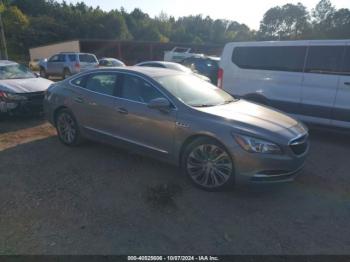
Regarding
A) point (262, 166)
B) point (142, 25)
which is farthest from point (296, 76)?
point (142, 25)

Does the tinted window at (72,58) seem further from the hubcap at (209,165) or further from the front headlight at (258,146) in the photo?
the front headlight at (258,146)

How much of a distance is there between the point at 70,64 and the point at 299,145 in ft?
56.4

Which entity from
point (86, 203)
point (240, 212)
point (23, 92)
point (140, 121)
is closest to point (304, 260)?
point (240, 212)

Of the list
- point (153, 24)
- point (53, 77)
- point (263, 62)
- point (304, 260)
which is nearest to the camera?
point (304, 260)

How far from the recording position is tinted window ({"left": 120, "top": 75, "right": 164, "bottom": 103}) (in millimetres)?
4453

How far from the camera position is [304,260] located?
278 cm

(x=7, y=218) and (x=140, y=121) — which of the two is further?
(x=140, y=121)

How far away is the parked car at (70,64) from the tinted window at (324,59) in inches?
564

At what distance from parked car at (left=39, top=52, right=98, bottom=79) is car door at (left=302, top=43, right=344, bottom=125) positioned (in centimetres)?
1432

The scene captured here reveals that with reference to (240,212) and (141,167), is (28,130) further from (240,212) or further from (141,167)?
(240,212)

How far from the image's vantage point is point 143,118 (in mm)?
4406

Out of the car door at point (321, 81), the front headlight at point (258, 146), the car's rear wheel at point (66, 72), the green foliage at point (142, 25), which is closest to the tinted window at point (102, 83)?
the front headlight at point (258, 146)

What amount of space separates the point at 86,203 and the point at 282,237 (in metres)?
2.23

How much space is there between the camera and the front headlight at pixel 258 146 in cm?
363
